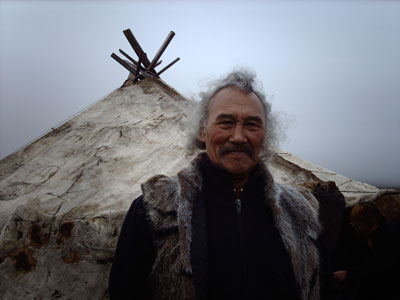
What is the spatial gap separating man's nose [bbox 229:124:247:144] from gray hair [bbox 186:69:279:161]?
25 centimetres

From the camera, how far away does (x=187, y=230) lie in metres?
1.12

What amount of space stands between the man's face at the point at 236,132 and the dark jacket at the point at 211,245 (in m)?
0.08

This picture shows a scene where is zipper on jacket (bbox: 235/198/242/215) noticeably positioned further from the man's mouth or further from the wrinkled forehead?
the wrinkled forehead

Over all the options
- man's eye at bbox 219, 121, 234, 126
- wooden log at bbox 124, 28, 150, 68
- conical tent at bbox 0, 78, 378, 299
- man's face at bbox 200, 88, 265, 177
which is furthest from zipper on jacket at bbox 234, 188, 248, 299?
wooden log at bbox 124, 28, 150, 68

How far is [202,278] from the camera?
104 cm

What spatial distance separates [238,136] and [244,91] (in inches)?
12.9

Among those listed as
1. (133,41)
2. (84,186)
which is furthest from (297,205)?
(133,41)

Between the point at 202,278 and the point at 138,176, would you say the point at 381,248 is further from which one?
the point at 138,176

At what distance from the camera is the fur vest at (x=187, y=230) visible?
1072 mm

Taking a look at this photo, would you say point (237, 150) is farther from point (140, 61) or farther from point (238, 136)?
point (140, 61)

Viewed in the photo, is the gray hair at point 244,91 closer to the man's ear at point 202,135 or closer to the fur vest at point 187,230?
the man's ear at point 202,135

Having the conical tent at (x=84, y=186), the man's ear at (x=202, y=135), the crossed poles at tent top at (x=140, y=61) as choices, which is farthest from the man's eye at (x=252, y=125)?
the crossed poles at tent top at (x=140, y=61)

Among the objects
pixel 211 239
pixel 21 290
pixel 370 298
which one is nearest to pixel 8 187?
pixel 21 290

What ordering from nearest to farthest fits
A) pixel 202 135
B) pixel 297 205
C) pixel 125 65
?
Answer: pixel 297 205, pixel 202 135, pixel 125 65
